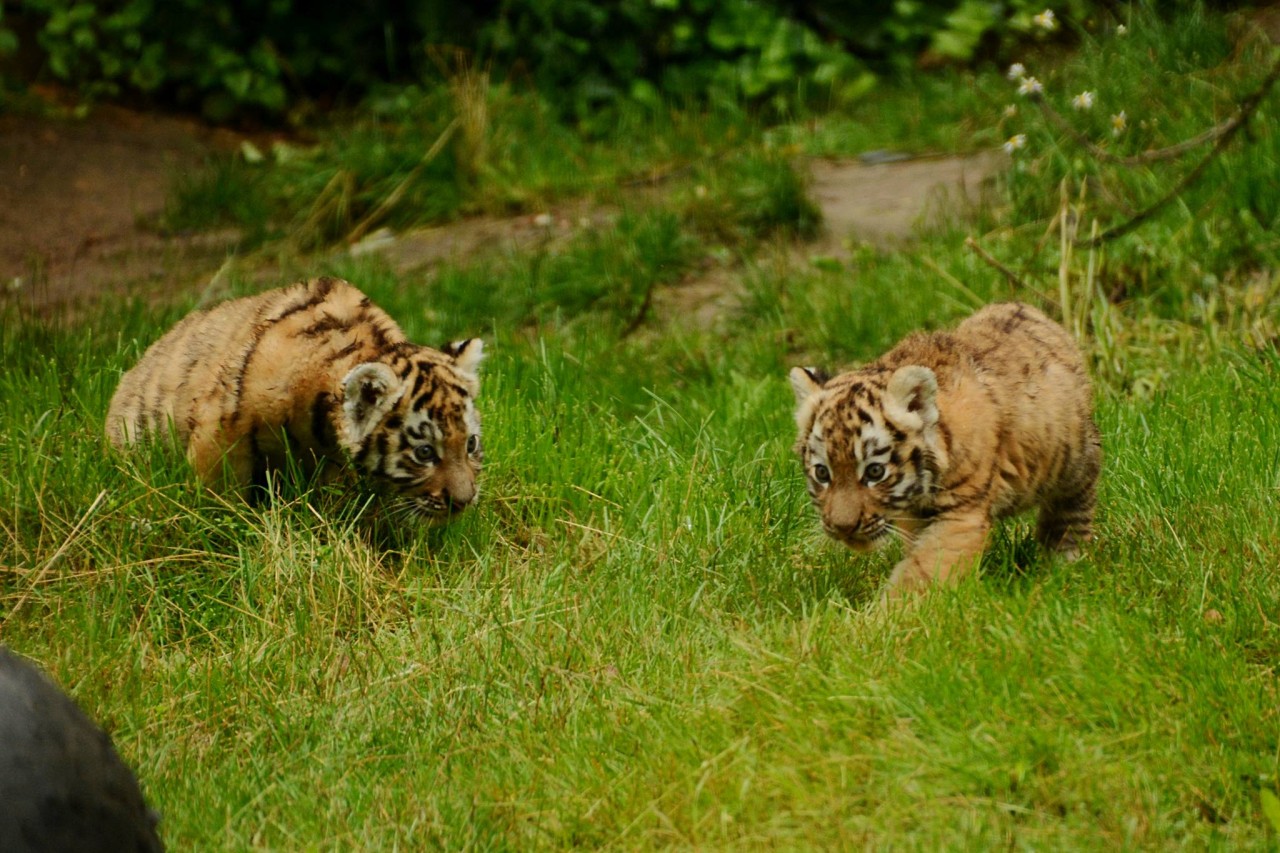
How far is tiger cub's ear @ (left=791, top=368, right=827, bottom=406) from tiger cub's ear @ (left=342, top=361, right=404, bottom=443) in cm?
136

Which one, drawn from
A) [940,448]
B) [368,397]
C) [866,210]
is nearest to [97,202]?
[866,210]

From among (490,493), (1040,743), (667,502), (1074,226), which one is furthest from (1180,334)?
(1040,743)

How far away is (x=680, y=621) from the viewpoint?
15.5 feet

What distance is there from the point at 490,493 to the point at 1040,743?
8.38 ft

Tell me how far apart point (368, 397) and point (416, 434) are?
0.21 metres

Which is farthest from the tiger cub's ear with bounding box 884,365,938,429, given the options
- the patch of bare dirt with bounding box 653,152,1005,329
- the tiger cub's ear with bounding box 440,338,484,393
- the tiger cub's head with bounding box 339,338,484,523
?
the patch of bare dirt with bounding box 653,152,1005,329

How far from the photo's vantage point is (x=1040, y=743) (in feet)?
12.2

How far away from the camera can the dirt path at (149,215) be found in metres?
8.82

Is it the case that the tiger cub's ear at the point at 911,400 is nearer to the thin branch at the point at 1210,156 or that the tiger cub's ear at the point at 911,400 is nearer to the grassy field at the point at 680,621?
the grassy field at the point at 680,621

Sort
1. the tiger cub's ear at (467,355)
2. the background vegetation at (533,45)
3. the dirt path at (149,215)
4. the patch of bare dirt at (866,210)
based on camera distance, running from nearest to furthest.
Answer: the tiger cub's ear at (467,355) < the patch of bare dirt at (866,210) < the dirt path at (149,215) < the background vegetation at (533,45)

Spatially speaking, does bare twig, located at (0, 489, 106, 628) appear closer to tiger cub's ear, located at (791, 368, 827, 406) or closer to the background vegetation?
tiger cub's ear, located at (791, 368, 827, 406)

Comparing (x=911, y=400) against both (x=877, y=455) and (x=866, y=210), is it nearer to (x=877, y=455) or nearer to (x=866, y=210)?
(x=877, y=455)

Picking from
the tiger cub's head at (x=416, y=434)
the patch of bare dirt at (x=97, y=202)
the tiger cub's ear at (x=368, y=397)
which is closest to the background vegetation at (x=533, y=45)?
the patch of bare dirt at (x=97, y=202)

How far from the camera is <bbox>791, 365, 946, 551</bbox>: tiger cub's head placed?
182 inches
